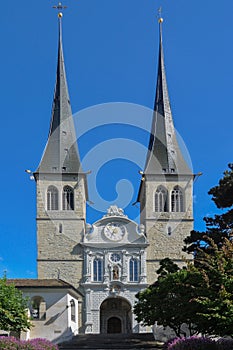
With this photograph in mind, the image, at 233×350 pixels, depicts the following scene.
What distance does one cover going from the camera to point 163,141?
61.2m

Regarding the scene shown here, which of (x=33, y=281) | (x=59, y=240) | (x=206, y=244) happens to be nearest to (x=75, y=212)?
(x=59, y=240)

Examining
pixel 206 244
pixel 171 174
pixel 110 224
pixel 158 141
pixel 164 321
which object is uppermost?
pixel 158 141

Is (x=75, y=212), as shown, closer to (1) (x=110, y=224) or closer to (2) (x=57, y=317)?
(1) (x=110, y=224)

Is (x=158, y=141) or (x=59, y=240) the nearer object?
(x=59, y=240)

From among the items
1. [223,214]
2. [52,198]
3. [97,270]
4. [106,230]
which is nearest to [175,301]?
[223,214]

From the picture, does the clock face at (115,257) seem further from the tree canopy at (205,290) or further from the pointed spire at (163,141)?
the tree canopy at (205,290)

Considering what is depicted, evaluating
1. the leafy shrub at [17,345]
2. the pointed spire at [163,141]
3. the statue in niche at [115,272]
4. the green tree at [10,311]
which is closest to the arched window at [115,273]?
the statue in niche at [115,272]

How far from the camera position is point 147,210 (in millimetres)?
59000

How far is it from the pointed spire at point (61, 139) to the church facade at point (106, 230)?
0.10 meters

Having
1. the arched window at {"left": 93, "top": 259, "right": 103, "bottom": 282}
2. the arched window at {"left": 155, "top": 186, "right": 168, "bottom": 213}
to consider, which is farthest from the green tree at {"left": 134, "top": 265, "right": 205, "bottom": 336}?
the arched window at {"left": 155, "top": 186, "right": 168, "bottom": 213}

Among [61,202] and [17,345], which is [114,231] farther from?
[17,345]

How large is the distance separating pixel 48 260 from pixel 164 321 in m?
27.1

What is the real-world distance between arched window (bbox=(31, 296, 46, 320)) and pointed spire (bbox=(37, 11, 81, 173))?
2103 cm

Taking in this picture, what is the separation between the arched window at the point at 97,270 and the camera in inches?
2207
